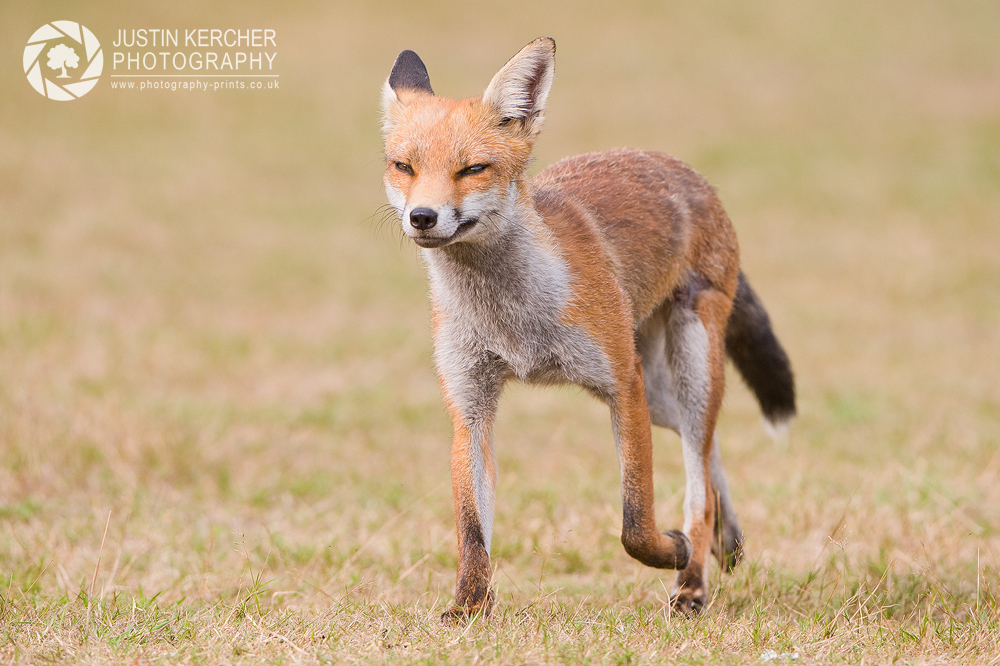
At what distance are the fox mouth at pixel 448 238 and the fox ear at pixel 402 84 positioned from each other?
0.78 m

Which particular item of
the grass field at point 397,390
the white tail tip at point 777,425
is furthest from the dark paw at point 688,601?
the white tail tip at point 777,425

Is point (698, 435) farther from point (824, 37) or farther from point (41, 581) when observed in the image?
point (824, 37)

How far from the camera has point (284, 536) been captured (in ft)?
20.7

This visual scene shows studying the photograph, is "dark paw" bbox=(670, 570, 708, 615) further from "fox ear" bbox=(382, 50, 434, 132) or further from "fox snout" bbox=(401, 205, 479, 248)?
"fox ear" bbox=(382, 50, 434, 132)

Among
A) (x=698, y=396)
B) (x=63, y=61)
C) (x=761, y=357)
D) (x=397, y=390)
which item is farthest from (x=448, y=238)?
(x=63, y=61)

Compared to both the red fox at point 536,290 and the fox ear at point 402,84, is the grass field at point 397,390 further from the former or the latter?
the fox ear at point 402,84

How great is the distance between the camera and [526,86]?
183 inches

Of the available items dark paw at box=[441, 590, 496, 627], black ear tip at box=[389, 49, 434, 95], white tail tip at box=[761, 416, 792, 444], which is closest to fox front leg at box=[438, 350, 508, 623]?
dark paw at box=[441, 590, 496, 627]

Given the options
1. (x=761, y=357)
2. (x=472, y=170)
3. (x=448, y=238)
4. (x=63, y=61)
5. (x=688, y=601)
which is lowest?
(x=688, y=601)

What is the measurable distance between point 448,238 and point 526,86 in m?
0.97

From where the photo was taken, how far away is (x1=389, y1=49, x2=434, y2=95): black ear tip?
4.98 metres

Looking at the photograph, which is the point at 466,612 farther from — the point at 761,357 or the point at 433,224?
the point at 761,357

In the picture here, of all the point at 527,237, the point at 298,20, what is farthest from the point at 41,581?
the point at 298,20

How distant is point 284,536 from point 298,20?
24.9 metres
